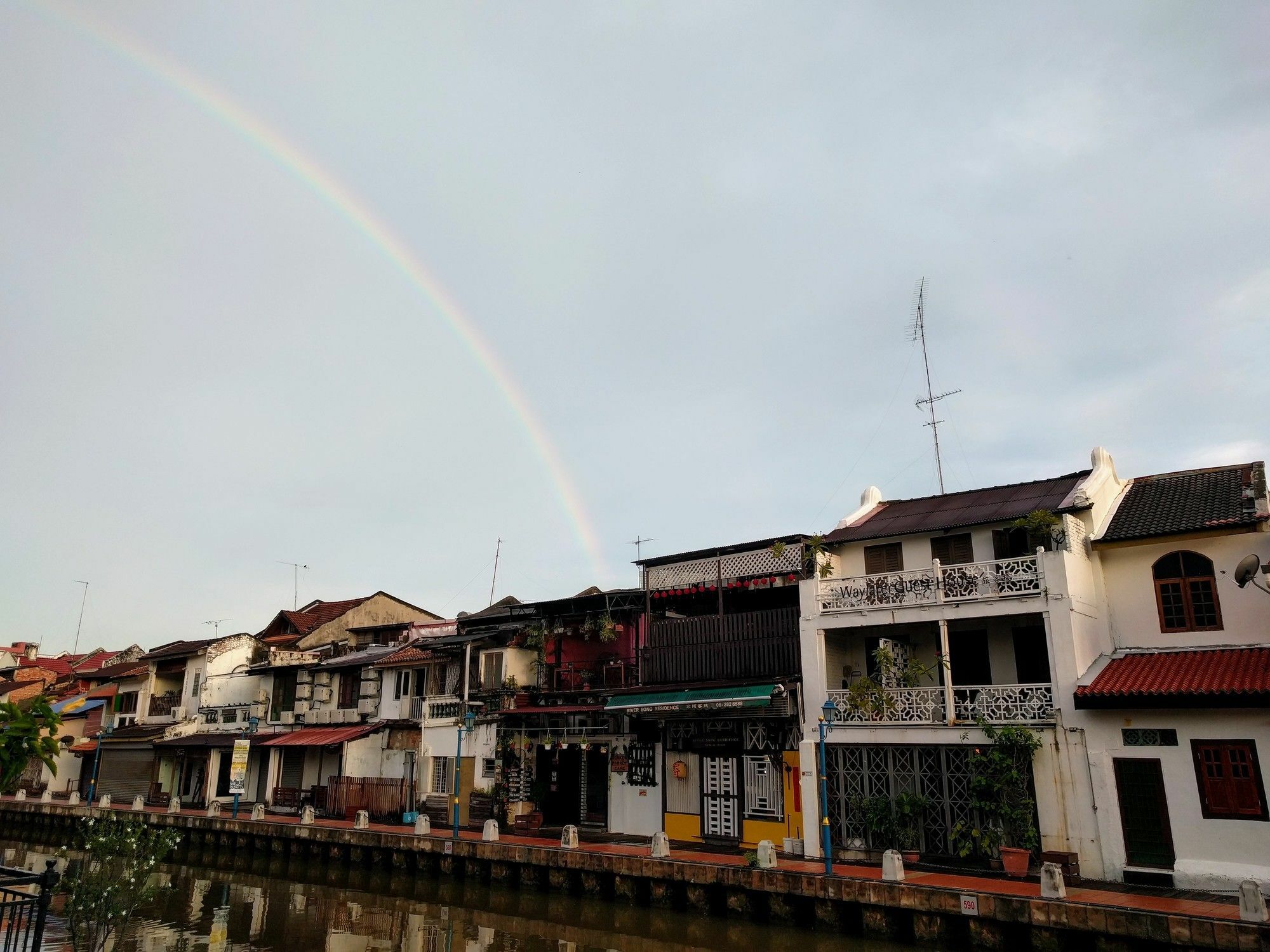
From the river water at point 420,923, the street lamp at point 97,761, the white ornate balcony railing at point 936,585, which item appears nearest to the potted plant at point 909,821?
the river water at point 420,923

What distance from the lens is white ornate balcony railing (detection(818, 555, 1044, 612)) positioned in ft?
71.9

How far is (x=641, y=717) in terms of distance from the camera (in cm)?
2867

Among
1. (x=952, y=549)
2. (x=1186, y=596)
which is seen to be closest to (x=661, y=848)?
(x=952, y=549)

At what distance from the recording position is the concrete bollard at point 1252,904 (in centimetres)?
1466

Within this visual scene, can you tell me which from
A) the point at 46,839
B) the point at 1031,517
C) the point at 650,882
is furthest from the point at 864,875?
the point at 46,839

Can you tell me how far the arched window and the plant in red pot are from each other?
4804 millimetres

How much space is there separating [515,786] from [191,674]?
27.1m

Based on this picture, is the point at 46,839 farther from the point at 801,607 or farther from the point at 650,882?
the point at 801,607

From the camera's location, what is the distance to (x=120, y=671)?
5519cm

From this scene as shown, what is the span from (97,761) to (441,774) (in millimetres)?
24068

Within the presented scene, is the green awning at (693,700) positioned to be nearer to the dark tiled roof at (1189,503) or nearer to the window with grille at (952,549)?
the window with grille at (952,549)

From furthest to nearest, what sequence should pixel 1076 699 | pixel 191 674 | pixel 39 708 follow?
1. pixel 191 674
2. pixel 1076 699
3. pixel 39 708

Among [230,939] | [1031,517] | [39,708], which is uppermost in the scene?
[1031,517]

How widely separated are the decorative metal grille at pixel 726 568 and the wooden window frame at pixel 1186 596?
356 inches
